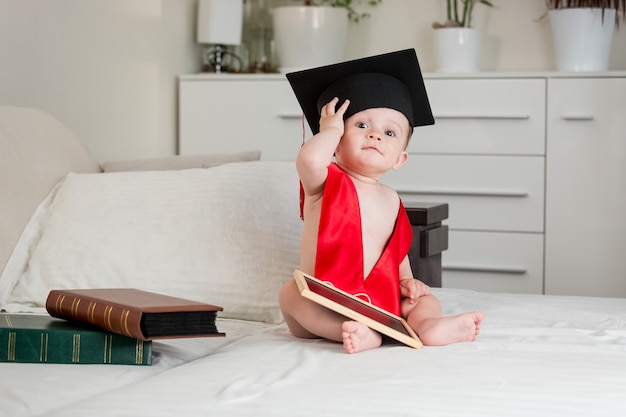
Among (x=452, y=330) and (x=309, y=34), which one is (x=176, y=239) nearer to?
(x=452, y=330)

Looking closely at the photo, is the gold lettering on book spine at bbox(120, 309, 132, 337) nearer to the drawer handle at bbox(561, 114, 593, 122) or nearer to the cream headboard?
the cream headboard

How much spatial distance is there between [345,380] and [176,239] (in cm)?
70

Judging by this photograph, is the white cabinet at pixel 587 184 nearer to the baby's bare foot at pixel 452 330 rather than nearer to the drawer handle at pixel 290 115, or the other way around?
the drawer handle at pixel 290 115

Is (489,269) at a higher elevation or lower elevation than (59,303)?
lower

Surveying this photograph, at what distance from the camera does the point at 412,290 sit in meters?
1.49

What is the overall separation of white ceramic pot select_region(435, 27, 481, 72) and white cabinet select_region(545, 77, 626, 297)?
326 millimetres

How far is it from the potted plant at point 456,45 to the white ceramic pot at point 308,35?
1.26ft

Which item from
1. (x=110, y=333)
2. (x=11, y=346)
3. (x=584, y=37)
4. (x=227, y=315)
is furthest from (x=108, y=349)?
(x=584, y=37)

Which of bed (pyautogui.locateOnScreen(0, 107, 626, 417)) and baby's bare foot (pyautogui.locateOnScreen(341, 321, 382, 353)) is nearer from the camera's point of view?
bed (pyautogui.locateOnScreen(0, 107, 626, 417))

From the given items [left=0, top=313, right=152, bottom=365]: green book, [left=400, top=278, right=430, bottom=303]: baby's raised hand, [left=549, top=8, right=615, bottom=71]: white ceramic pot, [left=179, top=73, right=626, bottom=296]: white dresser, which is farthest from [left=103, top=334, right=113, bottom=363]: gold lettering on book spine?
[left=549, top=8, right=615, bottom=71]: white ceramic pot

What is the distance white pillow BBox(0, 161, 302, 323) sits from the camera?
1618 mm

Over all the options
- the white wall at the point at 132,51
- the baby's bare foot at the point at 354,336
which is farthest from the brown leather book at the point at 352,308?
the white wall at the point at 132,51

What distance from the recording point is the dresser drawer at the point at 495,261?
3.19 meters

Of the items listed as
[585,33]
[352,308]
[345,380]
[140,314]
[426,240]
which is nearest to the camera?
[345,380]
